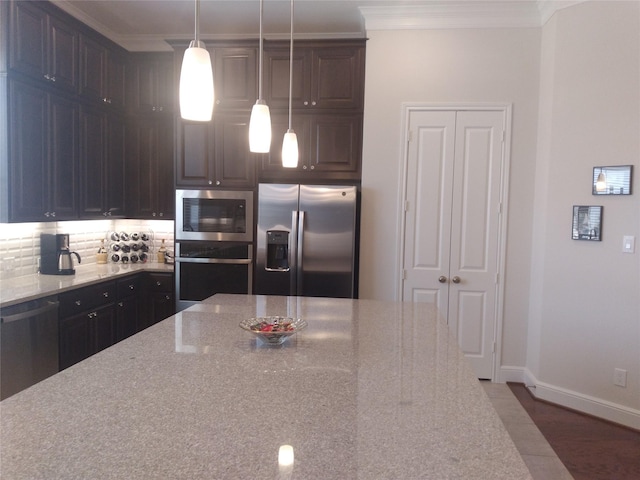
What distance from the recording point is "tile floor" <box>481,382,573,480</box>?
7.80 feet

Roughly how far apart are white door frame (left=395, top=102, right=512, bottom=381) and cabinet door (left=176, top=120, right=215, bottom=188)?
5.44ft

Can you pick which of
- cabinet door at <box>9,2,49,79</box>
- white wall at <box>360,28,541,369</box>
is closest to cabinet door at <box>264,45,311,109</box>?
white wall at <box>360,28,541,369</box>

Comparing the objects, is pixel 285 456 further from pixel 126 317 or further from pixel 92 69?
pixel 92 69

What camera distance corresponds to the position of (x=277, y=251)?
3537 mm

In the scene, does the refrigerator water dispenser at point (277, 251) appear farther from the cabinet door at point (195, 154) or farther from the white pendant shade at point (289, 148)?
the white pendant shade at point (289, 148)

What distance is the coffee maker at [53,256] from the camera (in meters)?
3.26

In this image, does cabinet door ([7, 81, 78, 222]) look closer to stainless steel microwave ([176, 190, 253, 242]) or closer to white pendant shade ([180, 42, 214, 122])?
stainless steel microwave ([176, 190, 253, 242])

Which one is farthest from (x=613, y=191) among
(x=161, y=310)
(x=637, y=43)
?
(x=161, y=310)

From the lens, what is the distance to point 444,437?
3.29ft

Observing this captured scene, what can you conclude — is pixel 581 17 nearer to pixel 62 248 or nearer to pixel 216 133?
pixel 216 133

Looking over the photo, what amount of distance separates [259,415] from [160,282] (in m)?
2.96

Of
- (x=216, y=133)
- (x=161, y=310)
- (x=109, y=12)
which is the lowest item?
(x=161, y=310)

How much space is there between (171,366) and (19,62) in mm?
2501

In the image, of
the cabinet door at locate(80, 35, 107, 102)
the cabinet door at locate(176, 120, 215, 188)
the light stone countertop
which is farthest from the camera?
the cabinet door at locate(176, 120, 215, 188)
